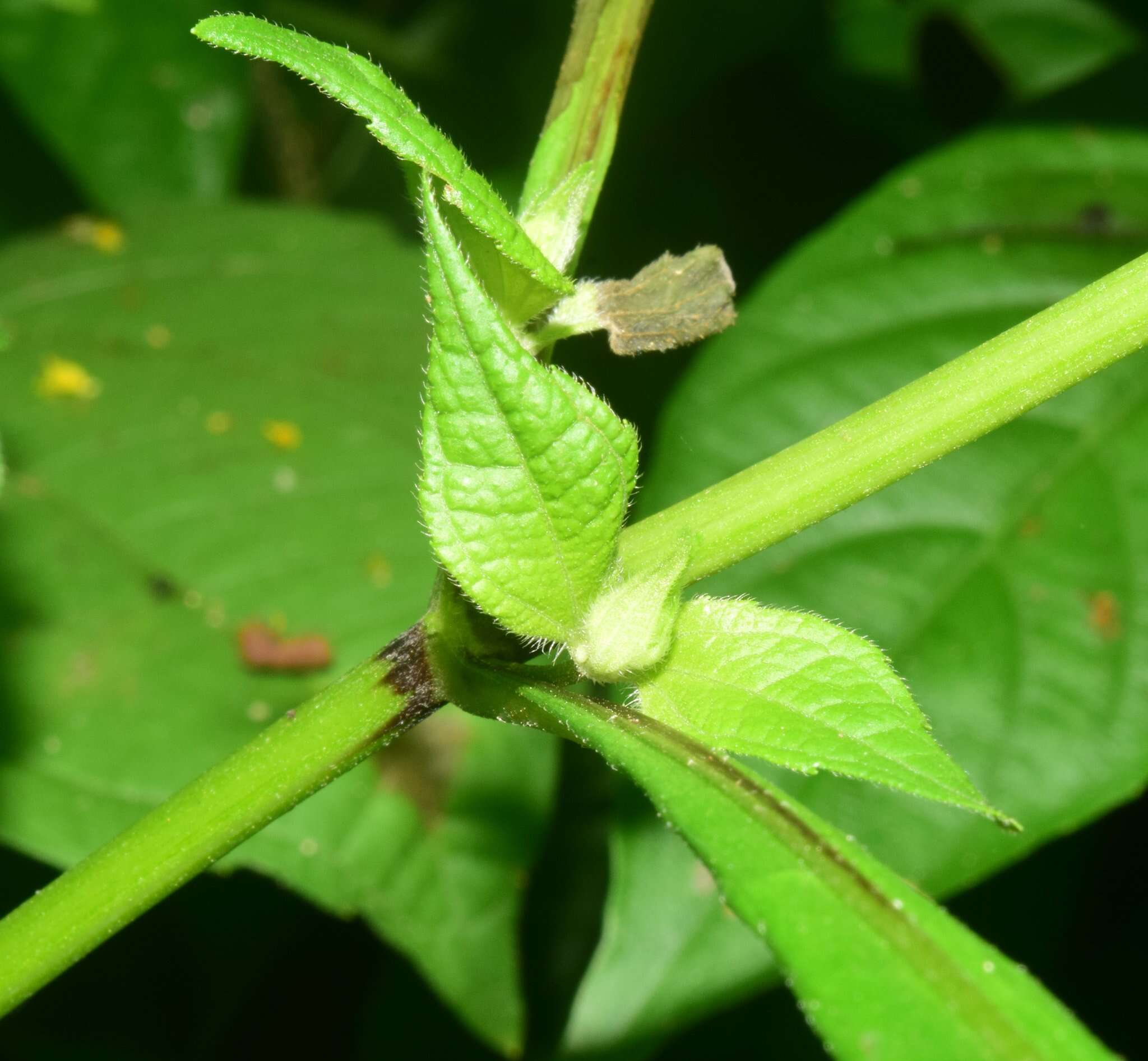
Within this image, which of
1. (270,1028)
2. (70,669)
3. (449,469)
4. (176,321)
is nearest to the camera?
(449,469)

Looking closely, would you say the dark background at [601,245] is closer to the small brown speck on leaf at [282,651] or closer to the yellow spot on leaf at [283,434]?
the small brown speck on leaf at [282,651]

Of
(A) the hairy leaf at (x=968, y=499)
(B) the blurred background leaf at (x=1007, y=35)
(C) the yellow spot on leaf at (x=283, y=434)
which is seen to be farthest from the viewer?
(B) the blurred background leaf at (x=1007, y=35)

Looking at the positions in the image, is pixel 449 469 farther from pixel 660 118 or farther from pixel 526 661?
pixel 660 118

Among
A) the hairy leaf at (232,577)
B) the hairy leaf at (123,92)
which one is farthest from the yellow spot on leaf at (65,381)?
the hairy leaf at (123,92)

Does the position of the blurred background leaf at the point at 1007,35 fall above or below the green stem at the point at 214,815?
below

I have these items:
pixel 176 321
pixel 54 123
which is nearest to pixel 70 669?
pixel 176 321

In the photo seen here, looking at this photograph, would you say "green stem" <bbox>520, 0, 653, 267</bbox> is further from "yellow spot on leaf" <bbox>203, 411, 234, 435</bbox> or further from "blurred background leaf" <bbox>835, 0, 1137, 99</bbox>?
"blurred background leaf" <bbox>835, 0, 1137, 99</bbox>

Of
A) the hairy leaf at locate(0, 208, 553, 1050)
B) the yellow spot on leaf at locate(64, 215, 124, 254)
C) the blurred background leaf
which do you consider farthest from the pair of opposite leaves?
the blurred background leaf
